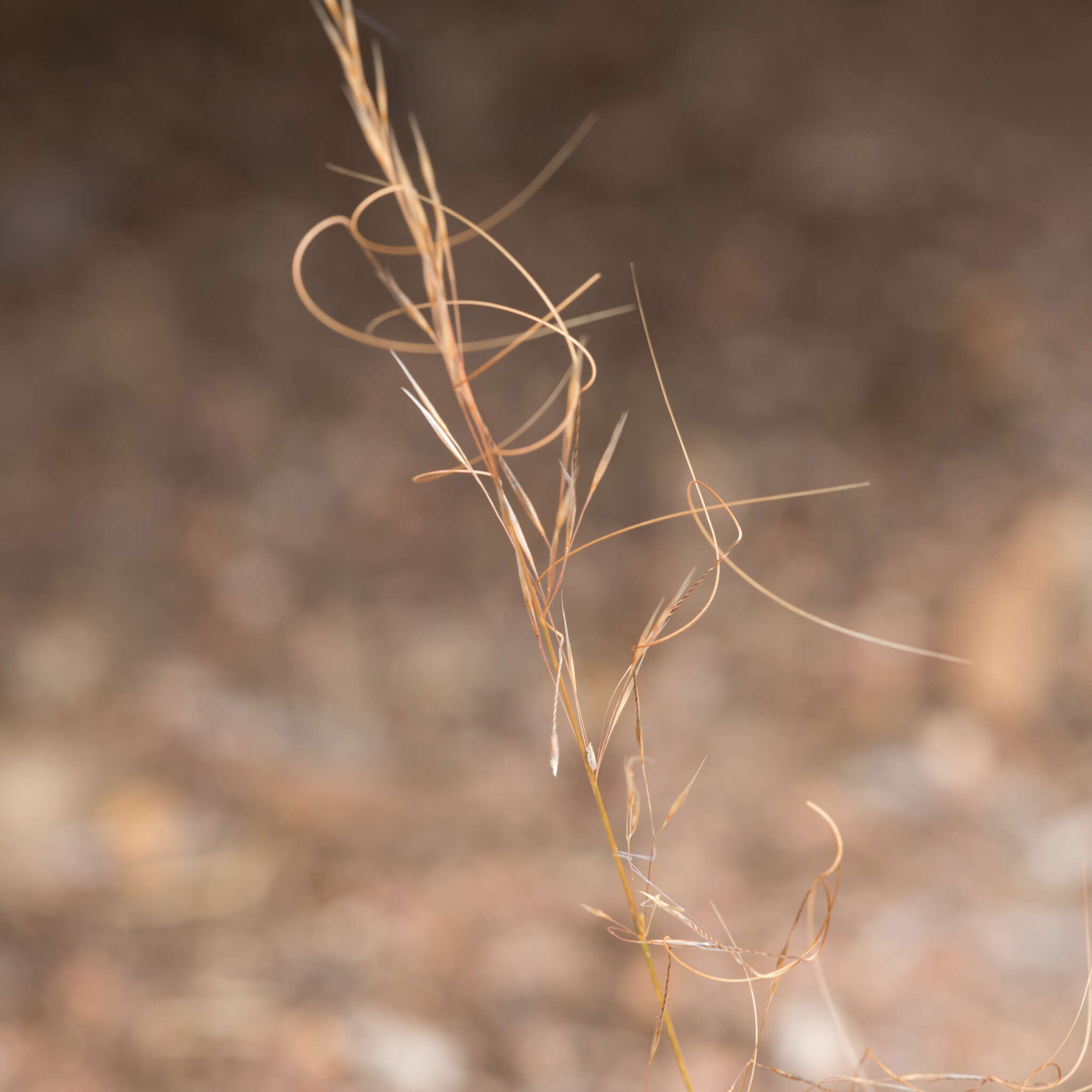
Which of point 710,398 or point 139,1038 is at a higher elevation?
point 710,398

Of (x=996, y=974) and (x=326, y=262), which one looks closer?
(x=996, y=974)

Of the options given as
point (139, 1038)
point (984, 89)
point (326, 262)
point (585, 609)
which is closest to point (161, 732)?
point (139, 1038)

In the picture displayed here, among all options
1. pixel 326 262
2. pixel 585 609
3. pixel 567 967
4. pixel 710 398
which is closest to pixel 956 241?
pixel 710 398

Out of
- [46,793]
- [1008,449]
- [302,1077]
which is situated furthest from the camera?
[1008,449]

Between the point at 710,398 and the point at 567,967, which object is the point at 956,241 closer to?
the point at 710,398

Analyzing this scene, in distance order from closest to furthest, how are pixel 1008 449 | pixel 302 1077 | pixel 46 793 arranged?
pixel 302 1077, pixel 46 793, pixel 1008 449

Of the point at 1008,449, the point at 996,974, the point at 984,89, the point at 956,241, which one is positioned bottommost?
the point at 996,974

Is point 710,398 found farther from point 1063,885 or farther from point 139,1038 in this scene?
point 139,1038
